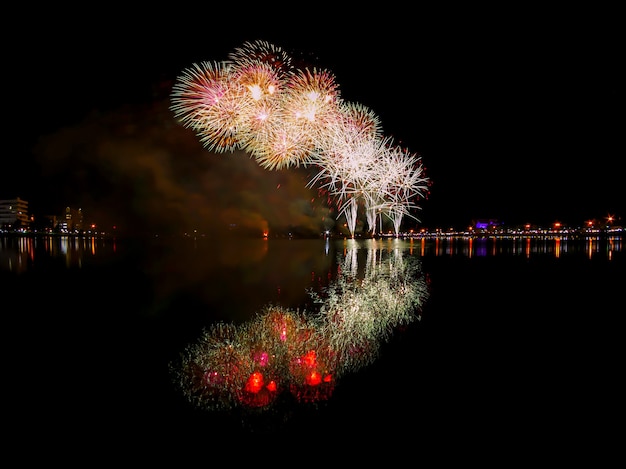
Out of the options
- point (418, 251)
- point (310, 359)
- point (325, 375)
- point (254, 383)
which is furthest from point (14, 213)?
point (325, 375)

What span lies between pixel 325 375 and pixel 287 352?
29.0 inches

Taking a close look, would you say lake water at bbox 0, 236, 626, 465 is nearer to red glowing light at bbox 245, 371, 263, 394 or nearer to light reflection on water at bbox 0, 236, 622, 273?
red glowing light at bbox 245, 371, 263, 394

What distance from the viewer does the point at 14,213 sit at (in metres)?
105

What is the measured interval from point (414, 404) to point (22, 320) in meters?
5.94

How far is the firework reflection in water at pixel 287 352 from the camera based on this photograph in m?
3.80

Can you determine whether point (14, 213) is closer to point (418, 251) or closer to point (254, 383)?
point (418, 251)

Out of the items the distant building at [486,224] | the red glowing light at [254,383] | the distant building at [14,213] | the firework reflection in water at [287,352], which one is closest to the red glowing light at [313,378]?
the firework reflection in water at [287,352]

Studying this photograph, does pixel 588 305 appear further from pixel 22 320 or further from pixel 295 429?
pixel 22 320

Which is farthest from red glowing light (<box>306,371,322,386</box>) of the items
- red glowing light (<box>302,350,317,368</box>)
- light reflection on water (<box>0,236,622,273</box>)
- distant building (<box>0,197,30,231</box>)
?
distant building (<box>0,197,30,231</box>)

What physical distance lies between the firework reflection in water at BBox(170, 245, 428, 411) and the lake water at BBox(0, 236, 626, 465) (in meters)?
0.02

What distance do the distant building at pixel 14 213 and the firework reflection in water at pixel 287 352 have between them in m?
117

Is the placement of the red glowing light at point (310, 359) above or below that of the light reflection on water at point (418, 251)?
below

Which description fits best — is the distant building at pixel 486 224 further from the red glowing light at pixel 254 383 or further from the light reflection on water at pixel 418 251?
the red glowing light at pixel 254 383

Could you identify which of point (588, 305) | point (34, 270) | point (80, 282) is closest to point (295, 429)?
point (588, 305)
